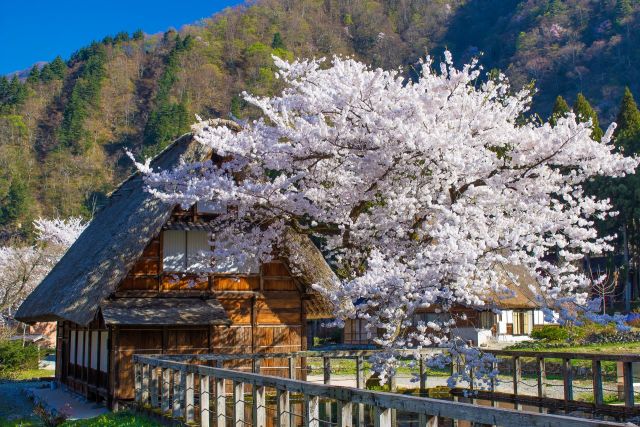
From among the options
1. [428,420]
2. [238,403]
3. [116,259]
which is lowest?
[238,403]

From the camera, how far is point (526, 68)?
8450 cm

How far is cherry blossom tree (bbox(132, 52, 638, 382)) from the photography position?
12.4 metres

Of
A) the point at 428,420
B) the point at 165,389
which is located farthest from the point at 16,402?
the point at 428,420

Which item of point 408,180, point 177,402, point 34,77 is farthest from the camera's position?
point 34,77

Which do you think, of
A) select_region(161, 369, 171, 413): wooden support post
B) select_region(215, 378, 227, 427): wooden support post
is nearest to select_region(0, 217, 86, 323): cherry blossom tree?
select_region(161, 369, 171, 413): wooden support post

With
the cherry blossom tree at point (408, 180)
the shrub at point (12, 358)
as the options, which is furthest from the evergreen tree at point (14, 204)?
the cherry blossom tree at point (408, 180)

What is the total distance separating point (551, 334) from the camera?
3159cm

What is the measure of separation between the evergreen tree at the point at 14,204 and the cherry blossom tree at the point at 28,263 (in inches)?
939

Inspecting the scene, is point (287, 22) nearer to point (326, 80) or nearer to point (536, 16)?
point (536, 16)

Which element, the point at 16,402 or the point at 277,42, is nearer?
the point at 16,402

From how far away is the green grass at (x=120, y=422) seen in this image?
436 inches

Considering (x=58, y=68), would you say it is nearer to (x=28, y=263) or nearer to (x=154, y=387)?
(x=28, y=263)

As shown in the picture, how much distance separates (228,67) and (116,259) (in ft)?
258

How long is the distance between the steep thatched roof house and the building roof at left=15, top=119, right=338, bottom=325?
3cm
